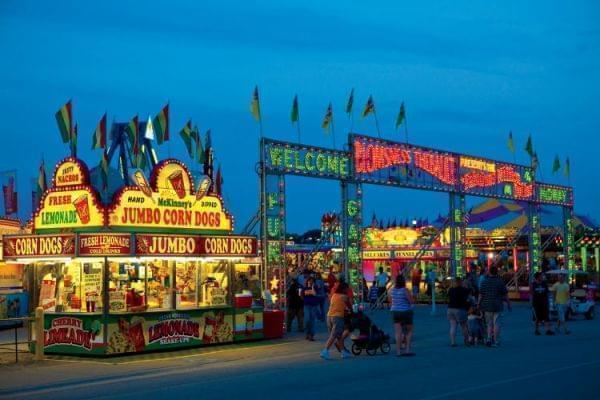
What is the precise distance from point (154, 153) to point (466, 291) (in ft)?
47.6

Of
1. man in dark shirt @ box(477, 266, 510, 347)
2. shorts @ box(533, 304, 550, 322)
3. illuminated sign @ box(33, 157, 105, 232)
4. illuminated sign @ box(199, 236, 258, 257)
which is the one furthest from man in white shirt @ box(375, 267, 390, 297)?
illuminated sign @ box(33, 157, 105, 232)

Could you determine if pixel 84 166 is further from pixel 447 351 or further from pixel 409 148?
pixel 409 148

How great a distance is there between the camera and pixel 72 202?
1936cm

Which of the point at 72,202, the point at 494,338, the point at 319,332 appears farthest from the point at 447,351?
the point at 72,202

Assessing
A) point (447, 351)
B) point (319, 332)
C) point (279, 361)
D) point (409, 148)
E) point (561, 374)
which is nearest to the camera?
point (561, 374)

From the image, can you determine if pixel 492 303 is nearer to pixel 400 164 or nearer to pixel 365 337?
pixel 365 337

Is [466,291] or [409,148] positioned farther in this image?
[409,148]

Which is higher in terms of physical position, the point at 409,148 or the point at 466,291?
the point at 409,148

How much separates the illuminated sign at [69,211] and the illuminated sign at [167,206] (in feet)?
1.35

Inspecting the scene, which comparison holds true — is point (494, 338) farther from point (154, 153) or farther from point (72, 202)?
point (154, 153)

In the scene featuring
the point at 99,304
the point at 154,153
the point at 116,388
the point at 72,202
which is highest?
the point at 154,153

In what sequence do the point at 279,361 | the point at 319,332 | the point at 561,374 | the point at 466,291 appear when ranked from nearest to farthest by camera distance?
1. the point at 561,374
2. the point at 279,361
3. the point at 466,291
4. the point at 319,332

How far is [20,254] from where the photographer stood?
776 inches

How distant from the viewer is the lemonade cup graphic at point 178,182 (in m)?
20.3
